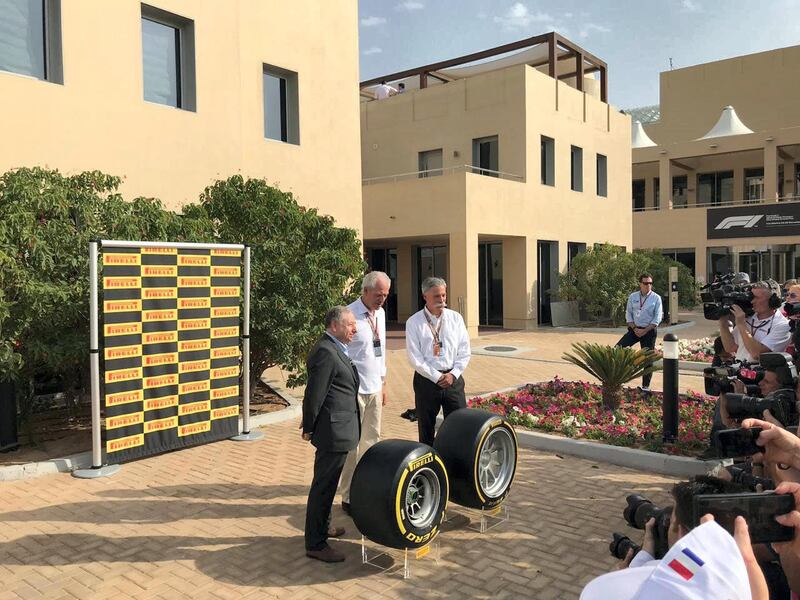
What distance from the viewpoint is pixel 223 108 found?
464 inches

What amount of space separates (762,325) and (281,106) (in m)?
10.5

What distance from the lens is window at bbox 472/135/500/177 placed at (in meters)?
22.1

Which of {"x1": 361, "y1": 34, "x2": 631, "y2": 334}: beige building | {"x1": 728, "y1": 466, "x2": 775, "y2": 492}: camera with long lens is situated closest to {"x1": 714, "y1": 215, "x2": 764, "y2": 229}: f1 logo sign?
{"x1": 361, "y1": 34, "x2": 631, "y2": 334}: beige building

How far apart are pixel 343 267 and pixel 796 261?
1300 inches

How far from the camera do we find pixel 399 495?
427 cm

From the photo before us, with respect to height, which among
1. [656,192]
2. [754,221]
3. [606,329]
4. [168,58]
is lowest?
[606,329]

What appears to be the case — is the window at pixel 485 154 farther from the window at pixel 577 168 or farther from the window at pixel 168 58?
the window at pixel 168 58

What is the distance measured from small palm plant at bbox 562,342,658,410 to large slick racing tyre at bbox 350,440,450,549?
4548 mm

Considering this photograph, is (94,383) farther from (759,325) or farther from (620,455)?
(759,325)

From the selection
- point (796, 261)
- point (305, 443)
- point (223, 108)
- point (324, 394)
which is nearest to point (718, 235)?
point (796, 261)

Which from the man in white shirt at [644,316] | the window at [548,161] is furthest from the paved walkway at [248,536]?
the window at [548,161]

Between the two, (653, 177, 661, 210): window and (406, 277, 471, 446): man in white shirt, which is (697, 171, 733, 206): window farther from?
(406, 277, 471, 446): man in white shirt

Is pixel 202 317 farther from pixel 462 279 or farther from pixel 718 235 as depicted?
pixel 718 235

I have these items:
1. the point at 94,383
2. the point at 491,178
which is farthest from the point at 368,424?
the point at 491,178
